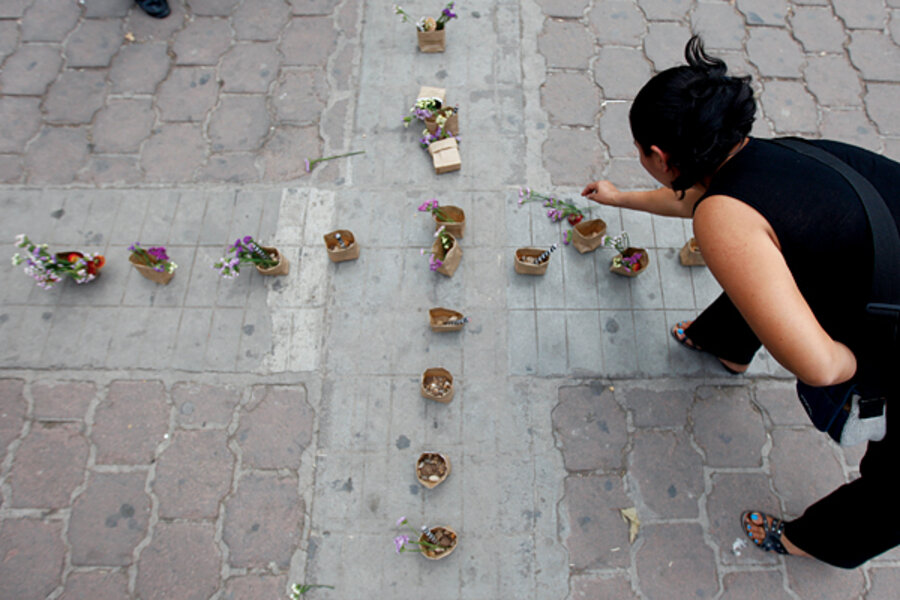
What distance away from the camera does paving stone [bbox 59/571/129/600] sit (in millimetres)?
2654

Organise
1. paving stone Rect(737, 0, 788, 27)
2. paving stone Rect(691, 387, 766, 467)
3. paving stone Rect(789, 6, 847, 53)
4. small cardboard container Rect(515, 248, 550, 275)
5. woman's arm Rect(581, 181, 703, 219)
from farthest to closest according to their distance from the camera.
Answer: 1. paving stone Rect(737, 0, 788, 27)
2. paving stone Rect(789, 6, 847, 53)
3. small cardboard container Rect(515, 248, 550, 275)
4. paving stone Rect(691, 387, 766, 467)
5. woman's arm Rect(581, 181, 703, 219)

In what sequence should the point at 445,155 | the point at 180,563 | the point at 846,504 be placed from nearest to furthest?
1. the point at 846,504
2. the point at 180,563
3. the point at 445,155

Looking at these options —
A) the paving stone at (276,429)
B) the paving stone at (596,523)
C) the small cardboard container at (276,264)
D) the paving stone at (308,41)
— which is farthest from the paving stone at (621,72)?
the paving stone at (276,429)

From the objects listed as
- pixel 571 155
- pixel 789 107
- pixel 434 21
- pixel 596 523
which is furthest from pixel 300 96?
pixel 789 107

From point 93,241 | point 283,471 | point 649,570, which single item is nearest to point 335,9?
point 93,241

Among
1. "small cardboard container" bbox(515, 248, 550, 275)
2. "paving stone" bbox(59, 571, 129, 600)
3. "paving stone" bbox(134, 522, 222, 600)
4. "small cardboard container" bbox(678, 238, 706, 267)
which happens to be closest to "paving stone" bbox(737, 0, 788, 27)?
"small cardboard container" bbox(678, 238, 706, 267)

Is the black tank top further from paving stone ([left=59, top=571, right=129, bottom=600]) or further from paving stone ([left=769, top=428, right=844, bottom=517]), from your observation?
paving stone ([left=59, top=571, right=129, bottom=600])

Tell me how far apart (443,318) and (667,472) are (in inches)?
56.4

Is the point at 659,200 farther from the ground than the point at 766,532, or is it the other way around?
the point at 659,200

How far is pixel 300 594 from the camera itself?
2615mm

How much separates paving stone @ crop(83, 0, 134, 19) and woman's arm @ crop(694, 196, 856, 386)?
4502 millimetres

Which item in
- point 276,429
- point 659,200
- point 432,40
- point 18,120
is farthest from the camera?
point 432,40

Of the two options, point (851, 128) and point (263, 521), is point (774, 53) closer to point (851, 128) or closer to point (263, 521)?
point (851, 128)

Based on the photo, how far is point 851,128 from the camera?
3.70m
